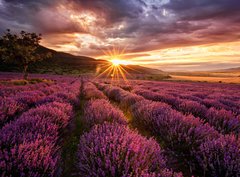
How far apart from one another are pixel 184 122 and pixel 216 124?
1.25m

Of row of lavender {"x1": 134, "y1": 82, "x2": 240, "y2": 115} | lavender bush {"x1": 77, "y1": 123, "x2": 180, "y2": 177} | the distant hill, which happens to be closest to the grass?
lavender bush {"x1": 77, "y1": 123, "x2": 180, "y2": 177}

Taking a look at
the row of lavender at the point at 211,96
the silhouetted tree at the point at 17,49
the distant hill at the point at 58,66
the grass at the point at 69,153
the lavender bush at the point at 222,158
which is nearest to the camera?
the lavender bush at the point at 222,158

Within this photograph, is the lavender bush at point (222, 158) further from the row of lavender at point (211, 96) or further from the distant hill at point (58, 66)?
the distant hill at point (58, 66)

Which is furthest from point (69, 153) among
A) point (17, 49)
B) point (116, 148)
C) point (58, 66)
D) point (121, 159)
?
point (58, 66)

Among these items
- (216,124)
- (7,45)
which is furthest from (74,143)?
(7,45)

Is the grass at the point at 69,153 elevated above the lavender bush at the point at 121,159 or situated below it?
below

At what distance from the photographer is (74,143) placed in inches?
118

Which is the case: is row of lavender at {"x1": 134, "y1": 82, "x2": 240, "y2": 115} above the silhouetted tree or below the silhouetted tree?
below

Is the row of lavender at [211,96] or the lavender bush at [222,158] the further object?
the row of lavender at [211,96]

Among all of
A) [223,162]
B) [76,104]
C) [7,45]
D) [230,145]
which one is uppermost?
[7,45]

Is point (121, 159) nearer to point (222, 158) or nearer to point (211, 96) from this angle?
point (222, 158)

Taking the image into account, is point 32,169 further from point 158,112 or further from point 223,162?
point 158,112

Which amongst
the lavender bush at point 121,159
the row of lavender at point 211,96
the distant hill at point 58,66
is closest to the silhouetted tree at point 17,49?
the row of lavender at point 211,96

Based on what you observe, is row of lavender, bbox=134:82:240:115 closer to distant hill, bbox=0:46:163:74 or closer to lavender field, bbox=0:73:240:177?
lavender field, bbox=0:73:240:177
